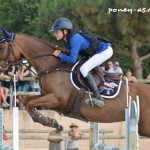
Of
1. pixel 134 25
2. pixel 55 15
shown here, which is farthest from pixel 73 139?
pixel 55 15

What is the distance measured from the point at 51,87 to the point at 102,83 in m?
0.84

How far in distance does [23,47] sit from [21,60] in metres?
0.21

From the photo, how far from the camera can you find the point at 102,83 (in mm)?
11492

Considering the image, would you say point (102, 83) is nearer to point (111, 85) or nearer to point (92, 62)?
point (111, 85)

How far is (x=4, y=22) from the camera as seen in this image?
45.1 m

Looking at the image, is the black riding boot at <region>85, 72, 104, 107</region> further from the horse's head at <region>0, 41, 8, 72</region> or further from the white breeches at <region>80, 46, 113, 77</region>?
the horse's head at <region>0, 41, 8, 72</region>

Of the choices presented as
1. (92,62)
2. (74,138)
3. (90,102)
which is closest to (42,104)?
(90,102)

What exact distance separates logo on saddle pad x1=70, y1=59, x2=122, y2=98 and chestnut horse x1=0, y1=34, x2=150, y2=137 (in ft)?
0.23

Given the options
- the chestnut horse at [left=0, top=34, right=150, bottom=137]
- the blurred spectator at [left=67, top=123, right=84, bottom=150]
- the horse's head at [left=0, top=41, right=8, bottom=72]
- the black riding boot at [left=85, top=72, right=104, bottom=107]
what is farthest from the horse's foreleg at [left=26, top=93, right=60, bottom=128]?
the blurred spectator at [left=67, top=123, right=84, bottom=150]

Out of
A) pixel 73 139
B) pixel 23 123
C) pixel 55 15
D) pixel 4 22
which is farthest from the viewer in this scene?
pixel 4 22

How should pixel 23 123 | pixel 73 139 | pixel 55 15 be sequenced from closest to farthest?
pixel 73 139 < pixel 23 123 < pixel 55 15

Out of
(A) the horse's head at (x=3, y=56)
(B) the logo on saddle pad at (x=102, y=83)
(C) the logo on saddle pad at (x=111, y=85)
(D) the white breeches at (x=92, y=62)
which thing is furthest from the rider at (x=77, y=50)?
(A) the horse's head at (x=3, y=56)

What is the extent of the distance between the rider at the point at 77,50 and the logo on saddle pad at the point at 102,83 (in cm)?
12

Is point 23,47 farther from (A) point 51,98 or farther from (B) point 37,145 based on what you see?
(B) point 37,145
